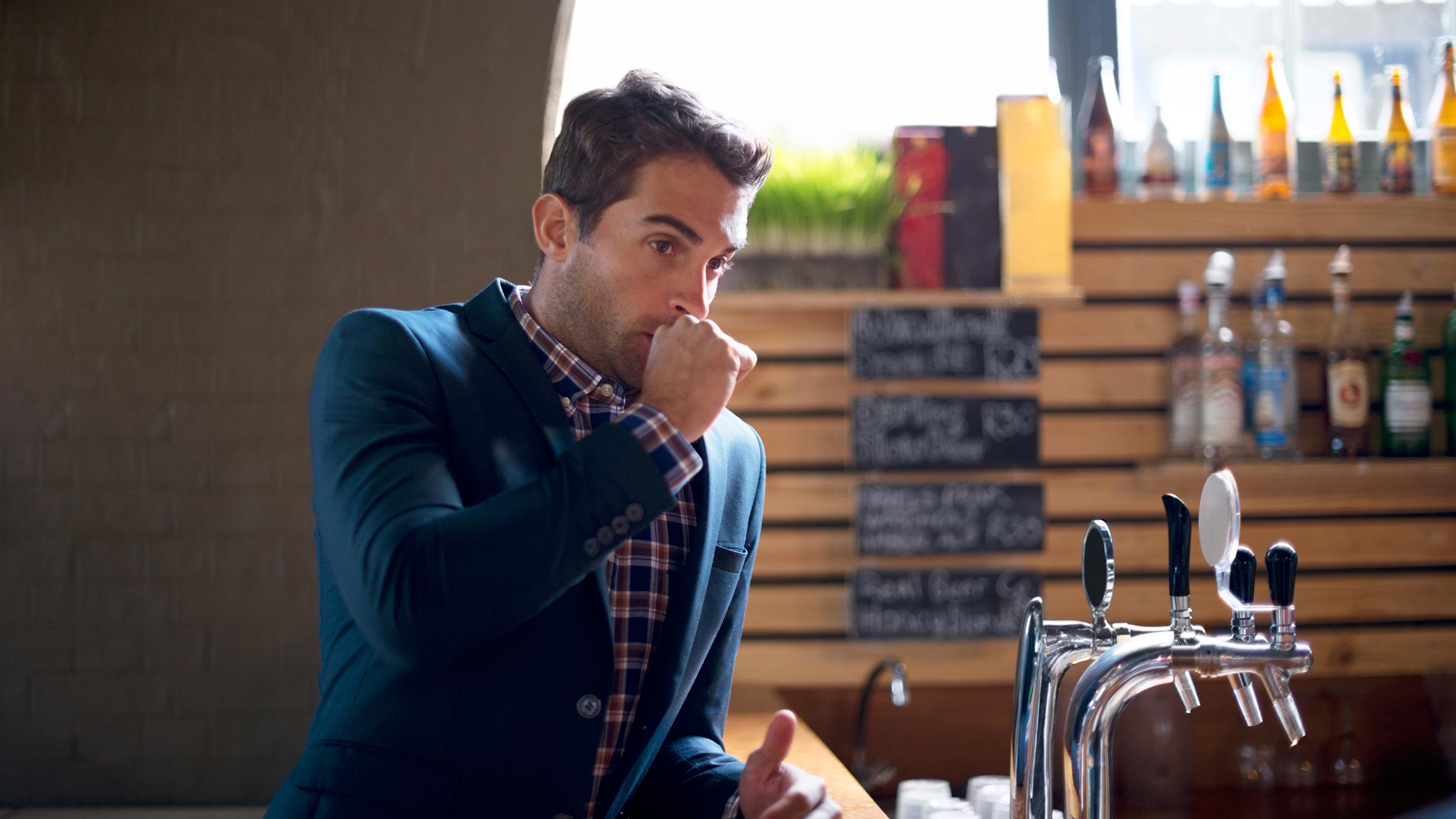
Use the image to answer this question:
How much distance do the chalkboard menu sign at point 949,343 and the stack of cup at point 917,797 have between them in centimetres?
99

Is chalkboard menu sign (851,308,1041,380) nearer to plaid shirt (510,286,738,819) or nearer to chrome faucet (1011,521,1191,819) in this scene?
plaid shirt (510,286,738,819)

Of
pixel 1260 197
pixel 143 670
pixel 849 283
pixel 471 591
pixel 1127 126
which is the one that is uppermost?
pixel 1127 126

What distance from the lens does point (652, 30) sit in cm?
294

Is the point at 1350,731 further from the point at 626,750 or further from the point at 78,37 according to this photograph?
the point at 78,37

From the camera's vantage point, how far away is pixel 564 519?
952 millimetres

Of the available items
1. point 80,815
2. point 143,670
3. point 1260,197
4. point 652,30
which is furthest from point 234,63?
point 1260,197

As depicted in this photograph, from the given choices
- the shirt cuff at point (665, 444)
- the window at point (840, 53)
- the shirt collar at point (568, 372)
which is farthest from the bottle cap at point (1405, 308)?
the shirt cuff at point (665, 444)

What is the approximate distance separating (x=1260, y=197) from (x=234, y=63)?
237 centimetres

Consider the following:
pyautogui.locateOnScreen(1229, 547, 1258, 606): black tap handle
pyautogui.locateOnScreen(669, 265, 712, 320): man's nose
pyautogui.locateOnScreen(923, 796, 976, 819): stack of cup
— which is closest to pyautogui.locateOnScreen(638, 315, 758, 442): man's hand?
pyautogui.locateOnScreen(669, 265, 712, 320): man's nose

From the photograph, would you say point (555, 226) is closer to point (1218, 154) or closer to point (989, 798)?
A: point (989, 798)

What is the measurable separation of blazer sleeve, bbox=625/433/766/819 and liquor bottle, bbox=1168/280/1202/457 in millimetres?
1484

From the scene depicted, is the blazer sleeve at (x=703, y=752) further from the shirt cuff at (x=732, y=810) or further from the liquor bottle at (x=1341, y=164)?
the liquor bottle at (x=1341, y=164)

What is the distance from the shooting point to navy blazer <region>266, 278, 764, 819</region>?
0.95 meters

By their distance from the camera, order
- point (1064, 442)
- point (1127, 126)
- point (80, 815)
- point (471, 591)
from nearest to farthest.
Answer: point (471, 591)
point (80, 815)
point (1064, 442)
point (1127, 126)
